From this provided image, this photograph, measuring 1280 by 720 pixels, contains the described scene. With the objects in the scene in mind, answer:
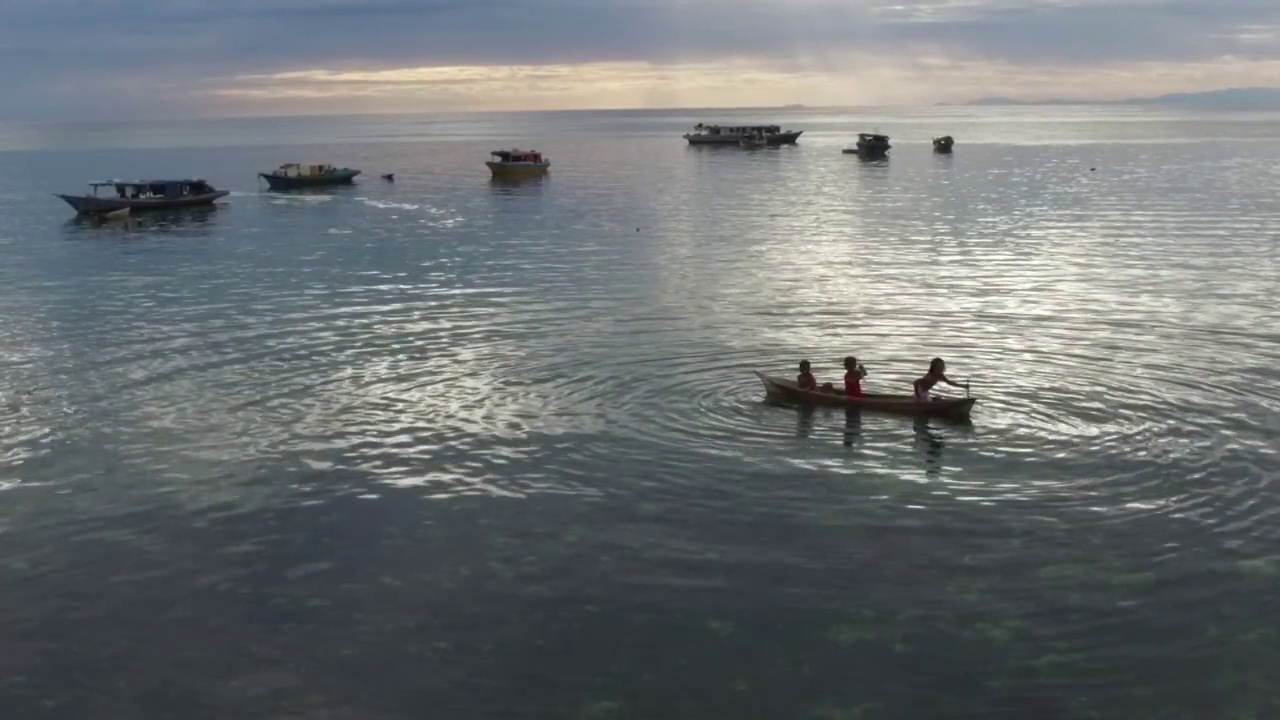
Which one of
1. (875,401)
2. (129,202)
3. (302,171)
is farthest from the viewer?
(302,171)

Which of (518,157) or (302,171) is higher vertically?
(518,157)

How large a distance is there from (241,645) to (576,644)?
5.49m

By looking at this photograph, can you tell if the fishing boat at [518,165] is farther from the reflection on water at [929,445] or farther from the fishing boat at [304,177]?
the reflection on water at [929,445]

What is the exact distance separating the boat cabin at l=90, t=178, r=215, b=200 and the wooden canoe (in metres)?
76.9

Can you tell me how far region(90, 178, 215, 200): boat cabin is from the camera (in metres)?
98.2

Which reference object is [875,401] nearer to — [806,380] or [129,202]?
[806,380]

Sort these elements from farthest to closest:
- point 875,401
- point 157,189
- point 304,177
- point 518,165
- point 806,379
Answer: point 518,165 < point 304,177 < point 157,189 < point 806,379 < point 875,401

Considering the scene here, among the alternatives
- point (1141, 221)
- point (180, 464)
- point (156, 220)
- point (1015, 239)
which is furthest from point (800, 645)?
point (156, 220)

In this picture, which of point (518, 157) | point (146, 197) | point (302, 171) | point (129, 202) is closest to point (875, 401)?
point (129, 202)

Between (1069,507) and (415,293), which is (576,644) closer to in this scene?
(1069,507)

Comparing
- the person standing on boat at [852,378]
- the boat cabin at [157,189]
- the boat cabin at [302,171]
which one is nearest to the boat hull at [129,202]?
the boat cabin at [157,189]

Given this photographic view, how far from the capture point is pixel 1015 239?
7519 cm

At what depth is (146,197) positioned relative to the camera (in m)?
98.4

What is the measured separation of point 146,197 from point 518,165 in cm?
4710
